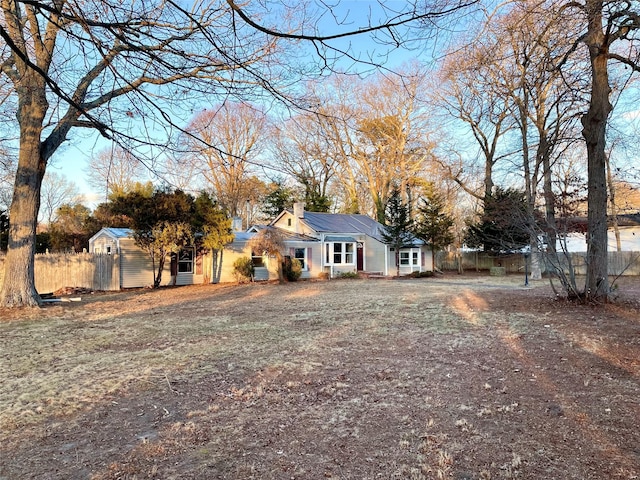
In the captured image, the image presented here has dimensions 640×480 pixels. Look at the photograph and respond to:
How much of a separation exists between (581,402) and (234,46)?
13.6 feet

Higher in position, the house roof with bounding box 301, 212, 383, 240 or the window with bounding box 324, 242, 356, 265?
the house roof with bounding box 301, 212, 383, 240

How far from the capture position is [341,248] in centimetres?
2362

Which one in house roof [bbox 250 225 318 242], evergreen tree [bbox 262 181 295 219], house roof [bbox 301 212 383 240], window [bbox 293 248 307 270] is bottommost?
window [bbox 293 248 307 270]

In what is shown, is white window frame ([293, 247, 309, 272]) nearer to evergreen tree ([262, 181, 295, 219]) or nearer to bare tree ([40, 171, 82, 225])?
evergreen tree ([262, 181, 295, 219])

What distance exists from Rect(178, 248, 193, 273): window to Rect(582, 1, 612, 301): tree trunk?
1579 centimetres

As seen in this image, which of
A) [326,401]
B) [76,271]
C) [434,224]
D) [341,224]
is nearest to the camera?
[326,401]

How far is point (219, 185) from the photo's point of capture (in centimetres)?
3134

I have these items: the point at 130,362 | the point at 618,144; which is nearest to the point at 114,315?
the point at 130,362

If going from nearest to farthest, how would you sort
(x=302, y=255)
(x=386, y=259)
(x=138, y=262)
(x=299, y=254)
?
1. (x=138, y=262)
2. (x=299, y=254)
3. (x=302, y=255)
4. (x=386, y=259)

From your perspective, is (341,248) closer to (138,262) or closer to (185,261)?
(185,261)

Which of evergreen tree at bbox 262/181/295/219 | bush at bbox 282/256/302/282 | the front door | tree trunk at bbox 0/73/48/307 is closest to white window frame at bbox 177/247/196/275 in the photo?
bush at bbox 282/256/302/282

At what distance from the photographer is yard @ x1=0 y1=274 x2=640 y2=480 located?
260 cm

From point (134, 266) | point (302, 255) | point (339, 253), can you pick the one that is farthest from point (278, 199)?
point (134, 266)

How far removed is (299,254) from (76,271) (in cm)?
1034
